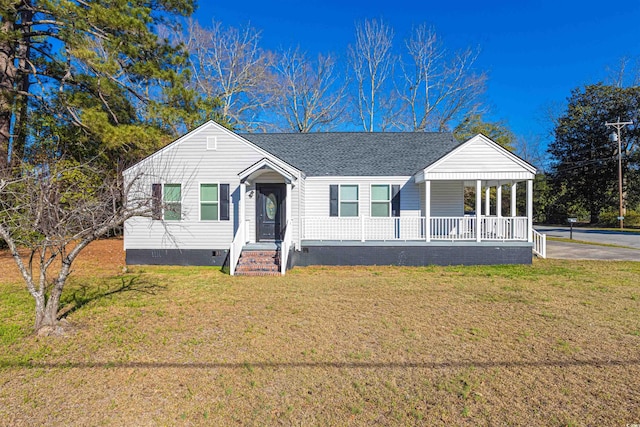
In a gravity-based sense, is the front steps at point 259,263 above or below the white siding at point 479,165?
below

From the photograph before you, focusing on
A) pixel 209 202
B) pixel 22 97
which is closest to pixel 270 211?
pixel 209 202

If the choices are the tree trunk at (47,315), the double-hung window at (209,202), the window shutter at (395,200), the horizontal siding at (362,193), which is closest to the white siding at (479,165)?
the horizontal siding at (362,193)

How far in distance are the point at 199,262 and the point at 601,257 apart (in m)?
14.8

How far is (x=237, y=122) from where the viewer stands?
2773cm

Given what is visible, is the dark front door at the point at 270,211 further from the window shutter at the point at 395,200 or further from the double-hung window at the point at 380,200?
the window shutter at the point at 395,200

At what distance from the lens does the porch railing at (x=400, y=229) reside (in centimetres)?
Answer: 1141

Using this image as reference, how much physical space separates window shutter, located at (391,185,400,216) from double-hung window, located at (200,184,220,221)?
6.37 metres

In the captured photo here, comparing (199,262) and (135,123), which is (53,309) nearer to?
(199,262)

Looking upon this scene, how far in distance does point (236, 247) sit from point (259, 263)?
0.87 metres

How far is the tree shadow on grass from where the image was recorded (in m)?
6.47

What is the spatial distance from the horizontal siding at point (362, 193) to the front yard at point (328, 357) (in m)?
5.06

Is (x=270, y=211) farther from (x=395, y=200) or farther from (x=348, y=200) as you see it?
(x=395, y=200)

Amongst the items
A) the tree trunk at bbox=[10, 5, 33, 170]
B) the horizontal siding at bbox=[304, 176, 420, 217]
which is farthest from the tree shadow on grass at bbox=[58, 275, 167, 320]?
the tree trunk at bbox=[10, 5, 33, 170]

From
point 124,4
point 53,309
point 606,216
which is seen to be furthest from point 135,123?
point 606,216
